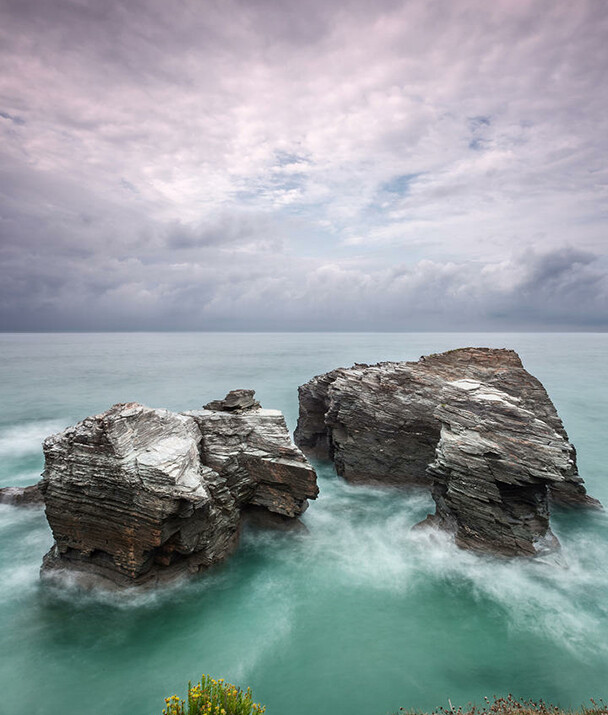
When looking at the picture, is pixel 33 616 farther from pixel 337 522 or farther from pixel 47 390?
pixel 47 390

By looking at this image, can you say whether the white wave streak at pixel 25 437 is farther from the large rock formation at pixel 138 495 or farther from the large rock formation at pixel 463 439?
the large rock formation at pixel 463 439

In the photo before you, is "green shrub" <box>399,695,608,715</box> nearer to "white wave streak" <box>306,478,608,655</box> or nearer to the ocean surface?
the ocean surface

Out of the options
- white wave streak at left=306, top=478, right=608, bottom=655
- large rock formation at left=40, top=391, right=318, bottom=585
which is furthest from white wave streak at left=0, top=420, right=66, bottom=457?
white wave streak at left=306, top=478, right=608, bottom=655

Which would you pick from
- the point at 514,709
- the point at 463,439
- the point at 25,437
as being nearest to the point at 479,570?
the point at 463,439

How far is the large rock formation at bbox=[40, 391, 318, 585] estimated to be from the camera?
55.1ft

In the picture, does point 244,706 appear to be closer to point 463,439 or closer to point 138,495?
point 138,495

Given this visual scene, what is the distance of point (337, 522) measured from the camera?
2545 centimetres

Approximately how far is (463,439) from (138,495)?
17.9 meters

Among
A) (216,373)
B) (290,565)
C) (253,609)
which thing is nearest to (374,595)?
(290,565)

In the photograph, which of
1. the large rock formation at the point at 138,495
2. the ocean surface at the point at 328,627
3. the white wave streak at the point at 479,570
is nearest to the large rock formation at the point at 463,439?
the white wave streak at the point at 479,570

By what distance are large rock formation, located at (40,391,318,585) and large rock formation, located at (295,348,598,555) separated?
39.8ft

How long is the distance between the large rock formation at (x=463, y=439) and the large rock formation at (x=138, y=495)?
478 inches

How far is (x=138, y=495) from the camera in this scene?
54.7 feet

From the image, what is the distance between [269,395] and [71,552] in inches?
2286
